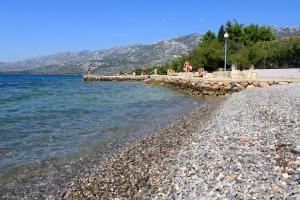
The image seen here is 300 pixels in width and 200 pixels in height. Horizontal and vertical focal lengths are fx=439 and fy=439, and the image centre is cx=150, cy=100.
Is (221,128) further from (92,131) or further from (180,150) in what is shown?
(92,131)

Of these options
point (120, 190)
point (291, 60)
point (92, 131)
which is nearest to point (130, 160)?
point (120, 190)

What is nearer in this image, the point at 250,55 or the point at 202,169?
the point at 202,169

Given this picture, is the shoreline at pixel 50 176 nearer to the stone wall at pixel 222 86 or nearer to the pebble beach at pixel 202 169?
the pebble beach at pixel 202 169

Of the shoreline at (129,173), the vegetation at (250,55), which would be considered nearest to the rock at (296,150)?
the shoreline at (129,173)

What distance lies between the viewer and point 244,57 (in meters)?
79.2

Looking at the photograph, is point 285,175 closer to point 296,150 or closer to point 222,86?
point 296,150

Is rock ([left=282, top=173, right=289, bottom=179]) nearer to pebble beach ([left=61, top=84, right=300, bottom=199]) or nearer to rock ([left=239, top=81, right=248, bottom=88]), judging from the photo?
pebble beach ([left=61, top=84, right=300, bottom=199])

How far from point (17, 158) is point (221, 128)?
6.76 meters

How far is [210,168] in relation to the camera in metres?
9.26

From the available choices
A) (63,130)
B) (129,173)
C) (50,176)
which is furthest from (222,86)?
(129,173)

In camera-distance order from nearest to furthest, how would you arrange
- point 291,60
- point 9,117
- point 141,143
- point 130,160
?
point 130,160, point 141,143, point 9,117, point 291,60

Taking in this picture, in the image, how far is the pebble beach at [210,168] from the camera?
7797mm

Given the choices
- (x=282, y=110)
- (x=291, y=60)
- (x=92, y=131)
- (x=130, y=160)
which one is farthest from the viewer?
(x=291, y=60)

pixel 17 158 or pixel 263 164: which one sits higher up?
pixel 263 164
